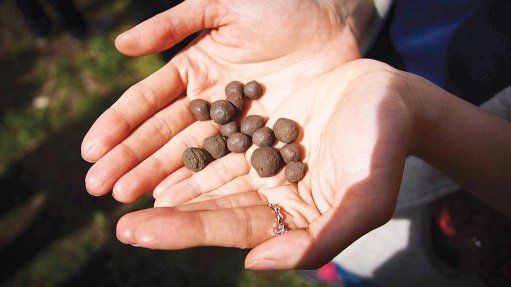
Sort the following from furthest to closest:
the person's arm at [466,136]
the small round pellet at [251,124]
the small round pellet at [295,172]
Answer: the small round pellet at [251,124]
the small round pellet at [295,172]
the person's arm at [466,136]

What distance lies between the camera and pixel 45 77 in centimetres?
635

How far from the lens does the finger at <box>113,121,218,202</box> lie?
3.13m

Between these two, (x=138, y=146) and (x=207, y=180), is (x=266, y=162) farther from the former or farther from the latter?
(x=138, y=146)

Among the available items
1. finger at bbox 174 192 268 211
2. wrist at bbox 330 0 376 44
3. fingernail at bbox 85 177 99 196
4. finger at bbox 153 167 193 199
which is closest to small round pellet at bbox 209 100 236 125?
finger at bbox 153 167 193 199

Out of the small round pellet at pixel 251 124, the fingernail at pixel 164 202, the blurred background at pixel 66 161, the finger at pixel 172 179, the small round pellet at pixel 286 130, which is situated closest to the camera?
the fingernail at pixel 164 202

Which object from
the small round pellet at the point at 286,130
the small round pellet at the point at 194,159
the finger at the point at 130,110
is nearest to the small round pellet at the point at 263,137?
the small round pellet at the point at 286,130

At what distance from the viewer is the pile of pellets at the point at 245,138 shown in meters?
3.35

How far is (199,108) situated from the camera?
372cm

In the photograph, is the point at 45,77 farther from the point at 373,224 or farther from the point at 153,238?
the point at 373,224

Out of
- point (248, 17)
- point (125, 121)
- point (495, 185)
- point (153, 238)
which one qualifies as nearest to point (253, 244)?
point (153, 238)

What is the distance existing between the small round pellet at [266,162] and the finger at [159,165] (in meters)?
0.60

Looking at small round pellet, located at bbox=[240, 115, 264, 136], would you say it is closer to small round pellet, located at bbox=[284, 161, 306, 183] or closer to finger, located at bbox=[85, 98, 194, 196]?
finger, located at bbox=[85, 98, 194, 196]

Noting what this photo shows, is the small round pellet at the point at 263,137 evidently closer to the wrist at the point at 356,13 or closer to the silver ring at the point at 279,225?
the silver ring at the point at 279,225

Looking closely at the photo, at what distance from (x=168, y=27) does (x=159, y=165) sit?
1205 millimetres
